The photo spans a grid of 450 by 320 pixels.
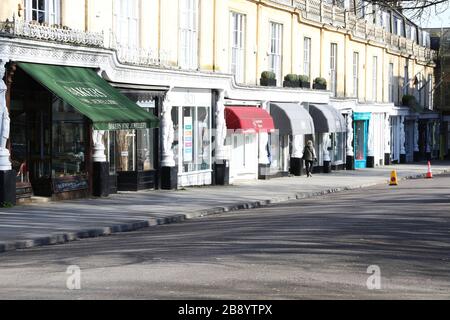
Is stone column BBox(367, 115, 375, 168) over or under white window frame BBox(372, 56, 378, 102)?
under

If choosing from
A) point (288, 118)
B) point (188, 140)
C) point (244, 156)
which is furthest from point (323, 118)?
point (188, 140)

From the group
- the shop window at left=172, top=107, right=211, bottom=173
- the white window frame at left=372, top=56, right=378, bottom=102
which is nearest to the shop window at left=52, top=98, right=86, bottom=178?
the shop window at left=172, top=107, right=211, bottom=173

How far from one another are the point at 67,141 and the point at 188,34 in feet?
29.4

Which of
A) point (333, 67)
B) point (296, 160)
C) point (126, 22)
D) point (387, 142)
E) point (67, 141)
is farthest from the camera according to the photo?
point (387, 142)

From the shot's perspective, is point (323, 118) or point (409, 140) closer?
point (323, 118)

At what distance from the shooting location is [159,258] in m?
14.6

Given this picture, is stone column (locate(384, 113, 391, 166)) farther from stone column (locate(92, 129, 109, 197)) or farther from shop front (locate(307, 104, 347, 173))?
stone column (locate(92, 129, 109, 197))

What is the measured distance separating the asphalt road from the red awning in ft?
47.9

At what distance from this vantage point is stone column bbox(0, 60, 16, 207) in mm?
23734

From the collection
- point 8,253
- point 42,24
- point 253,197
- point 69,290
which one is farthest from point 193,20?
point 69,290

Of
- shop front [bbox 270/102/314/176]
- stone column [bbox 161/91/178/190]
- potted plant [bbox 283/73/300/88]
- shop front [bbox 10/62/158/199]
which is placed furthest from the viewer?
potted plant [bbox 283/73/300/88]

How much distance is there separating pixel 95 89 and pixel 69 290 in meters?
15.5

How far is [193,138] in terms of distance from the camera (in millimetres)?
34625

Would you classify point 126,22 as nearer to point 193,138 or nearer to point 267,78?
point 193,138
